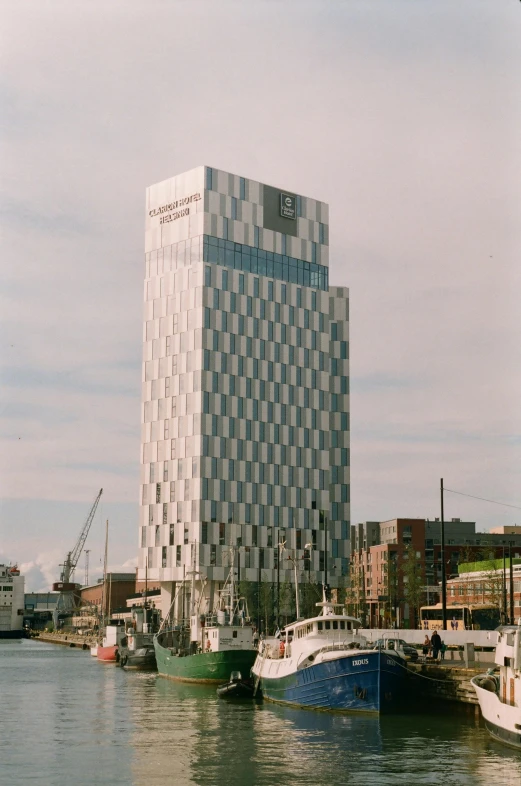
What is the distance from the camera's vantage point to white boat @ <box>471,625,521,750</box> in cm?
4650

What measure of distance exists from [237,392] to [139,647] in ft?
189

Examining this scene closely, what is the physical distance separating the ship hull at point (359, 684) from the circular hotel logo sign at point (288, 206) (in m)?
134

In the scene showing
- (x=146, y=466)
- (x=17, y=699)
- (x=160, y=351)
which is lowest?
(x=17, y=699)

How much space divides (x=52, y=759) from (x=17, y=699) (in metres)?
35.6

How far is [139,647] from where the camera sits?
125688 millimetres

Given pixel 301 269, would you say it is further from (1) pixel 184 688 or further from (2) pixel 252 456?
(1) pixel 184 688

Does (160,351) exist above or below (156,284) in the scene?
below

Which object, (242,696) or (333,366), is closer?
(242,696)

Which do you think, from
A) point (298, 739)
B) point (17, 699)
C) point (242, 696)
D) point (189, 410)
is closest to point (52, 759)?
point (298, 739)

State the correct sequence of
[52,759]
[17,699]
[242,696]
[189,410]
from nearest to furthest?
1. [52,759]
2. [242,696]
3. [17,699]
4. [189,410]

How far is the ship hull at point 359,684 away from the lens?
5872 centimetres

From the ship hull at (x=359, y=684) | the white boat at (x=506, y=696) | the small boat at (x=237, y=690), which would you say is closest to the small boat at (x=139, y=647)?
the small boat at (x=237, y=690)

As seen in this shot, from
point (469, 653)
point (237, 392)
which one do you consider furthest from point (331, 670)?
point (237, 392)

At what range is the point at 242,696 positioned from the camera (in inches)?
2864
